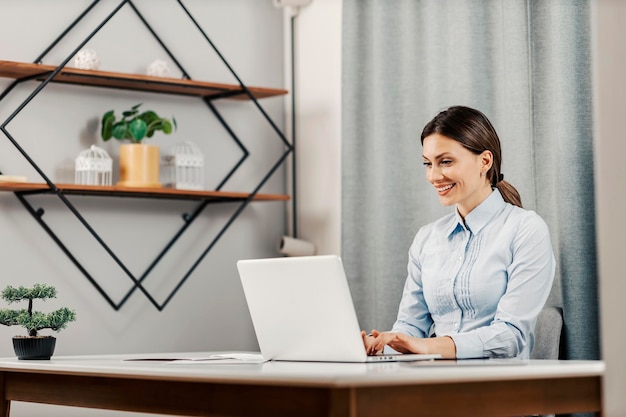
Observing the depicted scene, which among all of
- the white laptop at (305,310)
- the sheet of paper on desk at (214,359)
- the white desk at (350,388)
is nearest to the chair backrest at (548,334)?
the white laptop at (305,310)

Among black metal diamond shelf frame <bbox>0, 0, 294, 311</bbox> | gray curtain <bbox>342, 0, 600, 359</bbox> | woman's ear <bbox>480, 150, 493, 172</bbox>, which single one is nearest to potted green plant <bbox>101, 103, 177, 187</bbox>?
black metal diamond shelf frame <bbox>0, 0, 294, 311</bbox>

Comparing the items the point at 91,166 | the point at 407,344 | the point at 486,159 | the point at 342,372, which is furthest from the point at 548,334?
the point at 91,166

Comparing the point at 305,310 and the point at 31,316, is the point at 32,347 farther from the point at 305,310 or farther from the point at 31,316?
the point at 305,310

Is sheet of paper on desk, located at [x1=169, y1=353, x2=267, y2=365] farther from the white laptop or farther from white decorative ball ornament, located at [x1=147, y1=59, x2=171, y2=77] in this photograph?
white decorative ball ornament, located at [x1=147, y1=59, x2=171, y2=77]

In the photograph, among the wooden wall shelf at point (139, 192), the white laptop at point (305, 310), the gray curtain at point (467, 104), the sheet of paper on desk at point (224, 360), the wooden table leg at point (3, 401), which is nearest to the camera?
the white laptop at point (305, 310)

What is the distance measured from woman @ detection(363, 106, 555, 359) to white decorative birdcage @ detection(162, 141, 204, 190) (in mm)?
1172

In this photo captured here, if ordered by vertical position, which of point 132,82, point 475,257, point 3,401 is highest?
point 132,82

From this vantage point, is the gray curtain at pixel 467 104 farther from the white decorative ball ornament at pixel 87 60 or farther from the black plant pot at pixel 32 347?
the black plant pot at pixel 32 347

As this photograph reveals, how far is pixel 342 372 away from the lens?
167cm

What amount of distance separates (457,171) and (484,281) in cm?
31

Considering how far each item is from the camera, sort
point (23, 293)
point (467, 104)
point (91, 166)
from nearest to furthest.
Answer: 1. point (23, 293)
2. point (467, 104)
3. point (91, 166)

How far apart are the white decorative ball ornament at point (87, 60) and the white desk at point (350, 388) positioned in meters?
1.55

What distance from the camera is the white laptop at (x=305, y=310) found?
201 centimetres

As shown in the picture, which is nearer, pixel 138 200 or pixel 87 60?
pixel 87 60
